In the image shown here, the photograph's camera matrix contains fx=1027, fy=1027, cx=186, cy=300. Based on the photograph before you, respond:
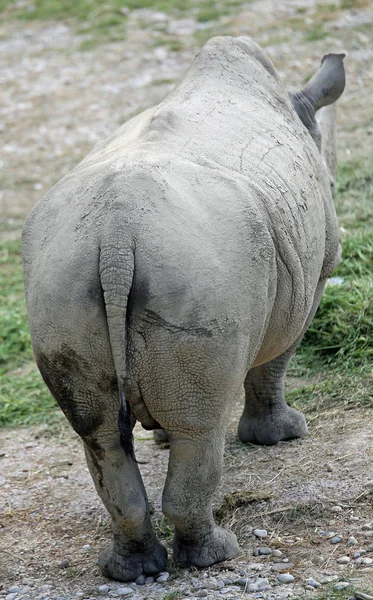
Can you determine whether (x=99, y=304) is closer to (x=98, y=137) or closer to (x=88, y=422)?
(x=88, y=422)

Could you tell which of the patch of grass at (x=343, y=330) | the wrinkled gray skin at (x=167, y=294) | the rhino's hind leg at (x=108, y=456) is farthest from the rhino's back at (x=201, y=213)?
the patch of grass at (x=343, y=330)

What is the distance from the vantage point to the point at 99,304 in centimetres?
356

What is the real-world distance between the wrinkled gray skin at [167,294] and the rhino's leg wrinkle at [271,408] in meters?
0.81

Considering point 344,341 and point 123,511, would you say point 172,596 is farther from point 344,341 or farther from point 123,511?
point 344,341

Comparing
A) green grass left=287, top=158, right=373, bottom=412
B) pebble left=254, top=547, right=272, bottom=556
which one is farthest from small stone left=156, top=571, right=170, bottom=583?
green grass left=287, top=158, right=373, bottom=412

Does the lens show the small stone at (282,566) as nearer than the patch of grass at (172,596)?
No

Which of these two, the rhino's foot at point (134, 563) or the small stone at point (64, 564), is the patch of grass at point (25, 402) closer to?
the small stone at point (64, 564)

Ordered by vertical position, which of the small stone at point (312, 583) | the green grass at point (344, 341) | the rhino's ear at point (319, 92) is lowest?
the green grass at point (344, 341)

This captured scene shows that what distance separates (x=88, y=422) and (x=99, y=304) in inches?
19.5

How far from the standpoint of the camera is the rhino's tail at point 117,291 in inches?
138

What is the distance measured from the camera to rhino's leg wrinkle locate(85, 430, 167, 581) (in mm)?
3871

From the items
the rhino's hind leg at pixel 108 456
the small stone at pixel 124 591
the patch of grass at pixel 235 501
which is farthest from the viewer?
the patch of grass at pixel 235 501

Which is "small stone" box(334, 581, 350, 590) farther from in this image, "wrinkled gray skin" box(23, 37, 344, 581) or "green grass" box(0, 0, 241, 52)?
"green grass" box(0, 0, 241, 52)

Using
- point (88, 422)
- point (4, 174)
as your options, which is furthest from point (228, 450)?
point (4, 174)
